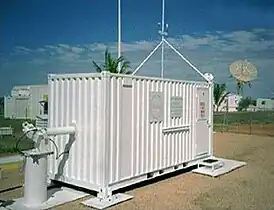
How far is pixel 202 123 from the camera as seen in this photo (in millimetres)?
8266

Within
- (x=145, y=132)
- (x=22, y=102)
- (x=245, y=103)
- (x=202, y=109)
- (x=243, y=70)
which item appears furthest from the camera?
(x=245, y=103)

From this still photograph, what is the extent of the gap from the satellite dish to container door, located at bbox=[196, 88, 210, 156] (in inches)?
358

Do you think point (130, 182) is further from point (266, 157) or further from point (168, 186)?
point (266, 157)

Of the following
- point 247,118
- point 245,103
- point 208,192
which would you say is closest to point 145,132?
point 208,192

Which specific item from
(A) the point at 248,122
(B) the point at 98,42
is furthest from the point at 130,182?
(A) the point at 248,122

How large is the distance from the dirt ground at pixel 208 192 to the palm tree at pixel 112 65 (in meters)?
5.57

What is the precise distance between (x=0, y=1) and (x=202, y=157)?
215 inches

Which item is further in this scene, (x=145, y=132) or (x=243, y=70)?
(x=243, y=70)

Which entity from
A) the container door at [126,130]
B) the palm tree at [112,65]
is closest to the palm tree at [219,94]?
the palm tree at [112,65]

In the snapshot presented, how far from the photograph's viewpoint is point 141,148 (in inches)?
247

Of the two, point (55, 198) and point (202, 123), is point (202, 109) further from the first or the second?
point (55, 198)

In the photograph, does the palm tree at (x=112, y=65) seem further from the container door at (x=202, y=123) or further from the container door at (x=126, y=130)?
the container door at (x=126, y=130)

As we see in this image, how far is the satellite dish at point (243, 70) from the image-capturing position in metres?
16.8

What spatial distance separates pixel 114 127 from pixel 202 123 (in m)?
3.16
